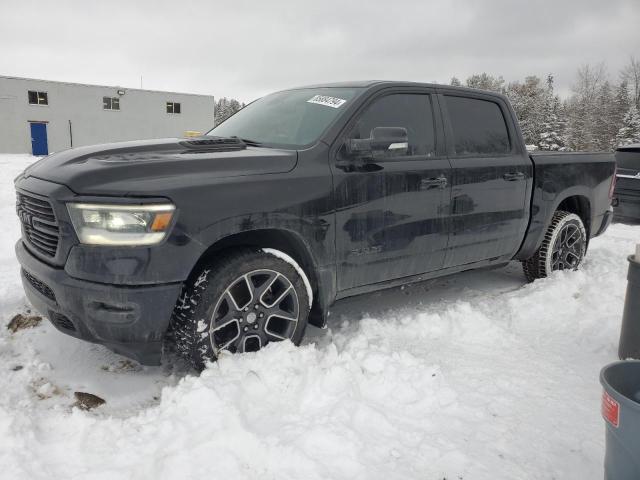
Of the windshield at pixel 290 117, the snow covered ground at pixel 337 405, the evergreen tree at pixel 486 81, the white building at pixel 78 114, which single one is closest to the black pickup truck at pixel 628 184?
the snow covered ground at pixel 337 405

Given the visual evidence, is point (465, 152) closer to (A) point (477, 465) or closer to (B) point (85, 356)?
(A) point (477, 465)

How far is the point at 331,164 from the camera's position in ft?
10.4

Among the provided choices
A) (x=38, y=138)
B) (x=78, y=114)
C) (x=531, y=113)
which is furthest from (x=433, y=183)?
(x=531, y=113)

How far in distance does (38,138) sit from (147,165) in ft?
121

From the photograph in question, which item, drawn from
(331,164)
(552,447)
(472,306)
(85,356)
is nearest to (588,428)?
(552,447)

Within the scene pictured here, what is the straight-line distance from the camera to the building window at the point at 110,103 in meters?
35.4

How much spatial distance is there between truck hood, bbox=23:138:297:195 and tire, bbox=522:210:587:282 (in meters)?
3.09

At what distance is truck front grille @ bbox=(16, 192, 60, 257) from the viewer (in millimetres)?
2646

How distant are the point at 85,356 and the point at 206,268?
1171 mm

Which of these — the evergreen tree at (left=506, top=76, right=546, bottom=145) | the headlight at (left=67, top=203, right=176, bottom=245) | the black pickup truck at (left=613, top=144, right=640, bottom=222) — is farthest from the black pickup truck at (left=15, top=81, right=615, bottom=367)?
the evergreen tree at (left=506, top=76, right=546, bottom=145)

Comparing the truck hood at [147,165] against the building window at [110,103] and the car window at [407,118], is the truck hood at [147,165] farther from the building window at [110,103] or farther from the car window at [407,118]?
the building window at [110,103]

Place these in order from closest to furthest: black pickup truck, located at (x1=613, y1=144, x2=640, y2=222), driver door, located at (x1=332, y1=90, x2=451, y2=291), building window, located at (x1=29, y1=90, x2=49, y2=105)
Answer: driver door, located at (x1=332, y1=90, x2=451, y2=291) < black pickup truck, located at (x1=613, y1=144, x2=640, y2=222) < building window, located at (x1=29, y1=90, x2=49, y2=105)

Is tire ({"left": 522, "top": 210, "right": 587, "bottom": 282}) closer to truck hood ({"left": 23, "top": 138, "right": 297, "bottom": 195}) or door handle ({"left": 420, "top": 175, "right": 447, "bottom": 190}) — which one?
door handle ({"left": 420, "top": 175, "right": 447, "bottom": 190})

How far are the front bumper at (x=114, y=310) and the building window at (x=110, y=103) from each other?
36.9m
